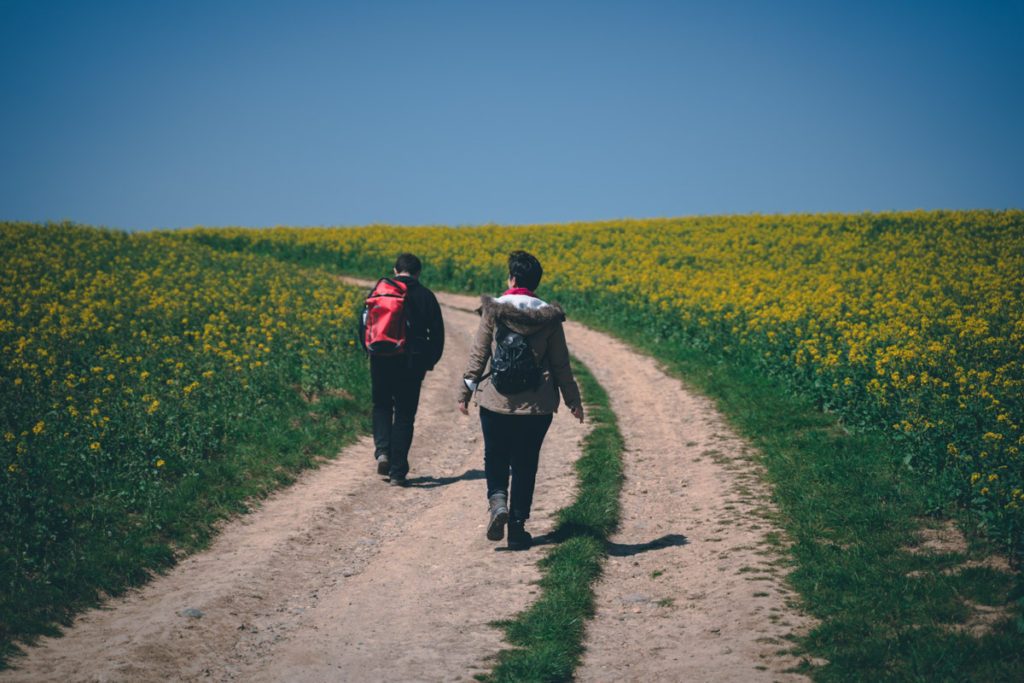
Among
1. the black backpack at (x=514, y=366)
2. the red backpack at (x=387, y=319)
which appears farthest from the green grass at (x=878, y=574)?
the red backpack at (x=387, y=319)

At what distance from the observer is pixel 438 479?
9273 mm

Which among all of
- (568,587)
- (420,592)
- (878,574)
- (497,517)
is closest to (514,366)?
(497,517)

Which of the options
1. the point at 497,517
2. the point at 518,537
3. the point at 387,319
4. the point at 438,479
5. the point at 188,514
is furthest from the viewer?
the point at 438,479

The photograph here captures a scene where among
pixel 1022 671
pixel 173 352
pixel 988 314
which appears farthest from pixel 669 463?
pixel 173 352

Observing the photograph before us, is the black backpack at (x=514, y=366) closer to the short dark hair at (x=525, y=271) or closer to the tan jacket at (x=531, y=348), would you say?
the tan jacket at (x=531, y=348)

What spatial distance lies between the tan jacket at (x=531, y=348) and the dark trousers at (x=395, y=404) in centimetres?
237

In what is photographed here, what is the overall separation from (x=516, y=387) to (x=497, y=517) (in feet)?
4.29

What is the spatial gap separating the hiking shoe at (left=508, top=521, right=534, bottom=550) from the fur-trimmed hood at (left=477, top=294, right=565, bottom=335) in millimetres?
1855

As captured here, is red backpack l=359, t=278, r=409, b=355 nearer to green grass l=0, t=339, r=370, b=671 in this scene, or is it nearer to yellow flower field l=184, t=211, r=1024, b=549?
green grass l=0, t=339, r=370, b=671

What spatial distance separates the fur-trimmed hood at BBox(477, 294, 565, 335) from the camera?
6.14 metres

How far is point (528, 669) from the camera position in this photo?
14.9 feet

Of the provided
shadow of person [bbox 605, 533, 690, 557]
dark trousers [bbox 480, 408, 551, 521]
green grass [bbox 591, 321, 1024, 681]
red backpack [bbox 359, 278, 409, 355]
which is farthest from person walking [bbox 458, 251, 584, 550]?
green grass [bbox 591, 321, 1024, 681]

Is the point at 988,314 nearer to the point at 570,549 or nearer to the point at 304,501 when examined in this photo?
the point at 570,549

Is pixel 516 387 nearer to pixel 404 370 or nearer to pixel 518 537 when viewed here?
pixel 518 537
